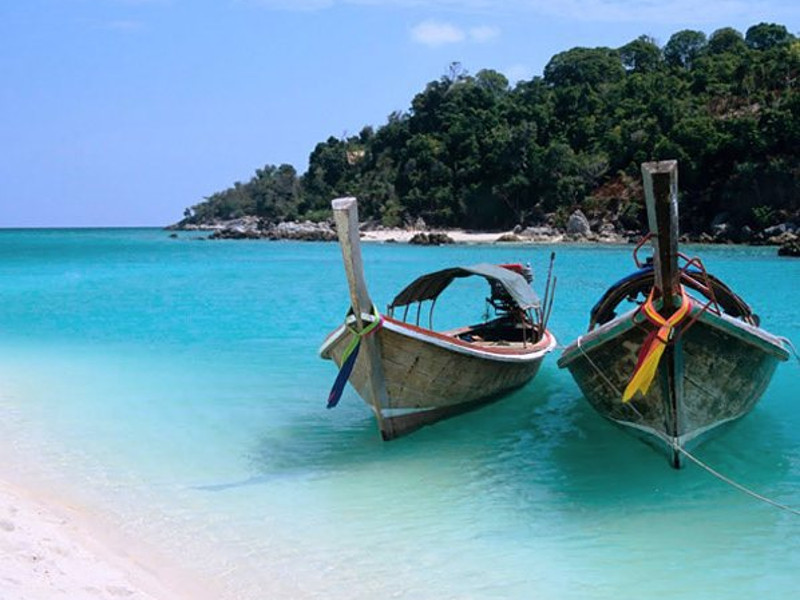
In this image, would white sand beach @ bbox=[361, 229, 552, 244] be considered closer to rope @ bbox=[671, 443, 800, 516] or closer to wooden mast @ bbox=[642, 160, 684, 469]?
rope @ bbox=[671, 443, 800, 516]

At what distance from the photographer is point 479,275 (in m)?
11.4

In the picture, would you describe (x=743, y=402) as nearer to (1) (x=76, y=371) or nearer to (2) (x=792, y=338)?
(2) (x=792, y=338)

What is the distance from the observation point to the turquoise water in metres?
6.07

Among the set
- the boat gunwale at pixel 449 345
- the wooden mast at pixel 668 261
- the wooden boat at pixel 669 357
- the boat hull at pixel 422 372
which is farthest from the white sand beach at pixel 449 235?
the wooden mast at pixel 668 261

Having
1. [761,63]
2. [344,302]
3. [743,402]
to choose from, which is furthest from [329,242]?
[743,402]

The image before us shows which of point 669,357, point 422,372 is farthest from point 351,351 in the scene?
point 669,357

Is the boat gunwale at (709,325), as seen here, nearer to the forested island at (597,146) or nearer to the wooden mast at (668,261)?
the wooden mast at (668,261)

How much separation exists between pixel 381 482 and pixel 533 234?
56078mm

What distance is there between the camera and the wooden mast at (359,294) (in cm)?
775

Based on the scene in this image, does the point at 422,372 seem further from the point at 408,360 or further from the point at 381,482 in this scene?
the point at 381,482

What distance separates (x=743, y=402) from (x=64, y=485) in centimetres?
673

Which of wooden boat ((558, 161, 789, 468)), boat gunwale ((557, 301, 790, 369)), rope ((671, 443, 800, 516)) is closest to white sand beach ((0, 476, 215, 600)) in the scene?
wooden boat ((558, 161, 789, 468))

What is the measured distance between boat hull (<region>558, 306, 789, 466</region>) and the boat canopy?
2.14 meters

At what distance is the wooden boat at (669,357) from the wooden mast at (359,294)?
6.37 feet
